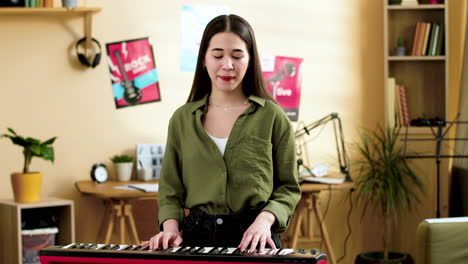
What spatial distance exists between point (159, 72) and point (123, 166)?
0.63 meters

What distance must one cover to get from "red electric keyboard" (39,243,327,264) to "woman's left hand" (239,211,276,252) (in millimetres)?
46

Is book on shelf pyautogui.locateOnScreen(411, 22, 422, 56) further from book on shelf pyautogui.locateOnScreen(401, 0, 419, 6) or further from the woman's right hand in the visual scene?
the woman's right hand

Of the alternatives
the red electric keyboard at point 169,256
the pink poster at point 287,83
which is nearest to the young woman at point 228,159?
the red electric keyboard at point 169,256

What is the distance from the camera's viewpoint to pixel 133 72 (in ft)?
14.3

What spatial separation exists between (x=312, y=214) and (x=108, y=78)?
1621 mm

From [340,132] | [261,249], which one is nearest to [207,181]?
[261,249]

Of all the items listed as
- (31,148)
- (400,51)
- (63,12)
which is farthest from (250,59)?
(400,51)

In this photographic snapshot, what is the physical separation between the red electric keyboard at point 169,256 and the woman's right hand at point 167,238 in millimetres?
31

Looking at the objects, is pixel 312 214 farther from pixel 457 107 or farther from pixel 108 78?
pixel 108 78

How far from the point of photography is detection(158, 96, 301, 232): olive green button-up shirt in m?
1.79

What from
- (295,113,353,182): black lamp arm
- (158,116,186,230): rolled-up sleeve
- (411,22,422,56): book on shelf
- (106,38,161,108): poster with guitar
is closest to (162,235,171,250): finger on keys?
(158,116,186,230): rolled-up sleeve

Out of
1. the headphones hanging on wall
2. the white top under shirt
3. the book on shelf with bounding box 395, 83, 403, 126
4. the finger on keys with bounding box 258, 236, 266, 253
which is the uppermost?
the headphones hanging on wall

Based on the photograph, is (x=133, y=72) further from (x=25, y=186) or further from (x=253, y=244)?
(x=253, y=244)

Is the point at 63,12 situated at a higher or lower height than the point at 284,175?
higher
